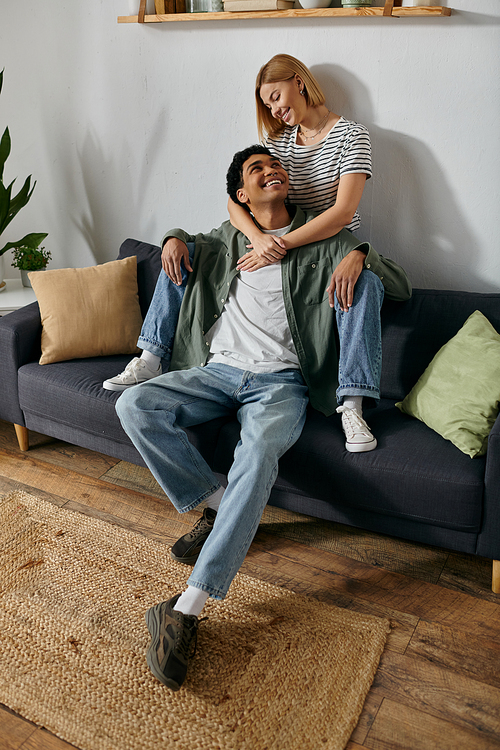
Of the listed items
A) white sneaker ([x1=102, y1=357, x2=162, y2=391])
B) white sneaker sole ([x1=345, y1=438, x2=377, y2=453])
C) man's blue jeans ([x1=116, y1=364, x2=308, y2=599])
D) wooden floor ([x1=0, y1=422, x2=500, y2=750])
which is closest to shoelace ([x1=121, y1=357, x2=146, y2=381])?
white sneaker ([x1=102, y1=357, x2=162, y2=391])

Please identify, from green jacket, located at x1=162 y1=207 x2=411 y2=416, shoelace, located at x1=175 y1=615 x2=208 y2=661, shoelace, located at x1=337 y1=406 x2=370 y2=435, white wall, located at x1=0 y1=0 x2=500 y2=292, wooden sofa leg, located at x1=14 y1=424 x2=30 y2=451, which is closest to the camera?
shoelace, located at x1=175 y1=615 x2=208 y2=661

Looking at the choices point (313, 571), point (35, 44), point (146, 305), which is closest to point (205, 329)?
point (146, 305)

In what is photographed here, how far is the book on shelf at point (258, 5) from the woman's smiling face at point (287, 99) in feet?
0.90

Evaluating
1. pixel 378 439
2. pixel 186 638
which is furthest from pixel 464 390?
pixel 186 638

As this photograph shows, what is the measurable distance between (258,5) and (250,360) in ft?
4.51

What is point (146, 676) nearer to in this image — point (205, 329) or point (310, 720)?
point (310, 720)

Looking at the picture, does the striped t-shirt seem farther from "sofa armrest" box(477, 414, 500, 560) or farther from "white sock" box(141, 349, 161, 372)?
"sofa armrest" box(477, 414, 500, 560)

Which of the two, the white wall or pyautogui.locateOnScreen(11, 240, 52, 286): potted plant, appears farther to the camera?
pyautogui.locateOnScreen(11, 240, 52, 286): potted plant

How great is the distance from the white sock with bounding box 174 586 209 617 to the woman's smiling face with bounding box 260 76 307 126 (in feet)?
5.67

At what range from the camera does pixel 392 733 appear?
Answer: 1436 mm

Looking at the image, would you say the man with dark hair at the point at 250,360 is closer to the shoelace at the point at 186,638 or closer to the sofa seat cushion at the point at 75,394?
the shoelace at the point at 186,638

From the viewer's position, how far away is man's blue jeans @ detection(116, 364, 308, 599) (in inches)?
65.6

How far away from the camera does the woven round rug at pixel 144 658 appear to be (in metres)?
1.45

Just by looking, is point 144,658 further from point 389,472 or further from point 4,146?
point 4,146
